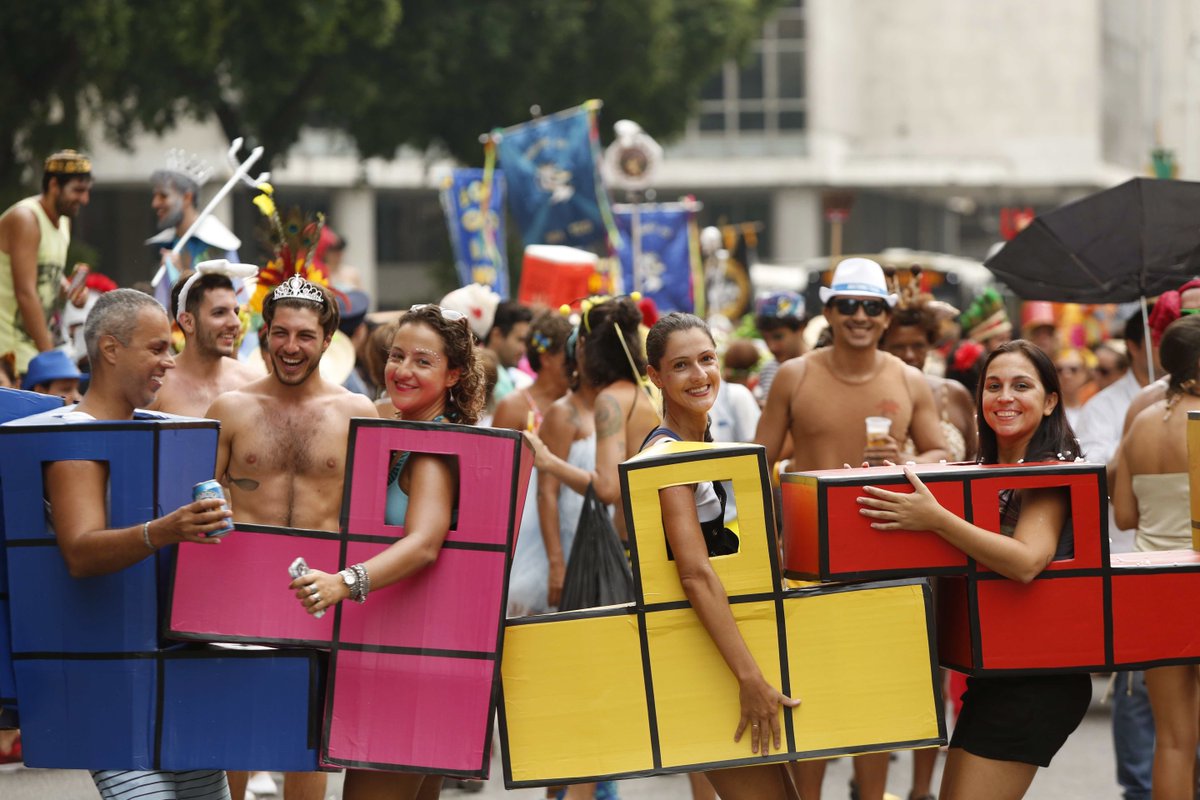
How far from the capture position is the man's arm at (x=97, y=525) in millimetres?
4504

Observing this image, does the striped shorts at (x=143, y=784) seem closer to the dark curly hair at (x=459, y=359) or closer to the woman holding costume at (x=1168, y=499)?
the dark curly hair at (x=459, y=359)

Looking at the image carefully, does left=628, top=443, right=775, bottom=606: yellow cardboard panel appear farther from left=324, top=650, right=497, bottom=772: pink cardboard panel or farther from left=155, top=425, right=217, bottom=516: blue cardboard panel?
left=155, top=425, right=217, bottom=516: blue cardboard panel

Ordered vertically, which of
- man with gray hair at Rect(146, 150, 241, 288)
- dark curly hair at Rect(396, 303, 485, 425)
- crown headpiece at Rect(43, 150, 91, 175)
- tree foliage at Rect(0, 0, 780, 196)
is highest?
tree foliage at Rect(0, 0, 780, 196)

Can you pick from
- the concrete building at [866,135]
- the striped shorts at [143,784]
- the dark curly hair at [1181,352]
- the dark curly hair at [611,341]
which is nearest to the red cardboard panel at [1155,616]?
the dark curly hair at [1181,352]

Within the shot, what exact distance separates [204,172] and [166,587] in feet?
17.3

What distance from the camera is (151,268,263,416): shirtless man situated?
22.3 ft

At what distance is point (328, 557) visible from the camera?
470 centimetres

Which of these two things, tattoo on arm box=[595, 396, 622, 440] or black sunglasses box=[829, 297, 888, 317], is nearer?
tattoo on arm box=[595, 396, 622, 440]

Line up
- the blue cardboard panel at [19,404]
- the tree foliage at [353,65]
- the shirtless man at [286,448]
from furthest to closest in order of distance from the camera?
the tree foliage at [353,65] → the shirtless man at [286,448] → the blue cardboard panel at [19,404]

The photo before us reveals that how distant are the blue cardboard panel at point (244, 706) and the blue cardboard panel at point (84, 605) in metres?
0.13

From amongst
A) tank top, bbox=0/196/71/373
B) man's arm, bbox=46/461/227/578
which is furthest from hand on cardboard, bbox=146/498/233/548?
tank top, bbox=0/196/71/373

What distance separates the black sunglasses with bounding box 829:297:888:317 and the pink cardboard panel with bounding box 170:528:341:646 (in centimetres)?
329

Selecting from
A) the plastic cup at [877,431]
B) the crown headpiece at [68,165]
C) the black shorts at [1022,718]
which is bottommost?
the black shorts at [1022,718]

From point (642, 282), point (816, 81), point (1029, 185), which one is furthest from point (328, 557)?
point (1029, 185)
